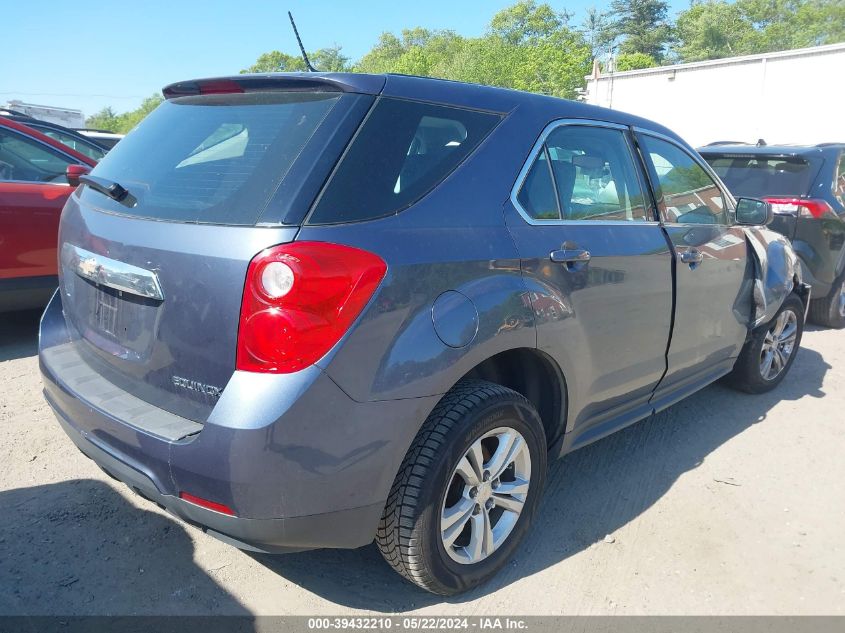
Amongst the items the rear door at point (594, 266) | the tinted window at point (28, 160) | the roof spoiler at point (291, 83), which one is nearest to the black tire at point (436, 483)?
the rear door at point (594, 266)

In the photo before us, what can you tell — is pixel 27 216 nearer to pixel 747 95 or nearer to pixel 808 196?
pixel 808 196

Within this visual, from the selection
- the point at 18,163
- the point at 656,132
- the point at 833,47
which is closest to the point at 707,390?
the point at 656,132

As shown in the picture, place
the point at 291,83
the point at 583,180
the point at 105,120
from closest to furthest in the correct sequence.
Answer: the point at 291,83 < the point at 583,180 < the point at 105,120

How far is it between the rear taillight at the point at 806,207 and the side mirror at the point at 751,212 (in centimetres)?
213

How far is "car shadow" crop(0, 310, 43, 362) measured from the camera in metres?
4.85

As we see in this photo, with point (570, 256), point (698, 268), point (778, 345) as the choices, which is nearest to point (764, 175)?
point (778, 345)

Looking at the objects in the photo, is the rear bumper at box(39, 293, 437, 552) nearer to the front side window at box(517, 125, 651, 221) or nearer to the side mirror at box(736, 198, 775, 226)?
the front side window at box(517, 125, 651, 221)

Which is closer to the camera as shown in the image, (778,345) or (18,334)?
(778,345)

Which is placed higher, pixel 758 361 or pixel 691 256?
pixel 691 256

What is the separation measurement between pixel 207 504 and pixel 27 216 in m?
3.78

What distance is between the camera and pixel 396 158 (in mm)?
2156

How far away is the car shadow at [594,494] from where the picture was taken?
99.4 inches

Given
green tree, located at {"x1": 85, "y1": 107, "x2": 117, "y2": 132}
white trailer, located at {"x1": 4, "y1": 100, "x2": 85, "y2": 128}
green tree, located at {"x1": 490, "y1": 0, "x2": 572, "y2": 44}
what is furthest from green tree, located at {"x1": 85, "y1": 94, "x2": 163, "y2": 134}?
white trailer, located at {"x1": 4, "y1": 100, "x2": 85, "y2": 128}

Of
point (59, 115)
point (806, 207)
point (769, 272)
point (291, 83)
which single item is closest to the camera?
point (291, 83)
